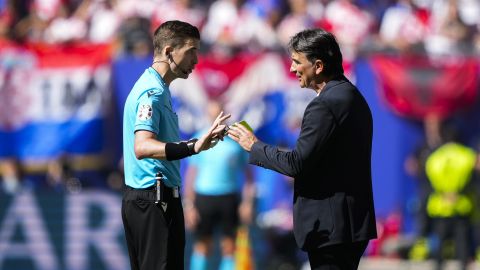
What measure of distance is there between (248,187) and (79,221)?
2.06 meters

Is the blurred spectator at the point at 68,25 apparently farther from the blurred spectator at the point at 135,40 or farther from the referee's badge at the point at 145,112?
the referee's badge at the point at 145,112

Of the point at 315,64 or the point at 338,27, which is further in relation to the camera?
the point at 338,27

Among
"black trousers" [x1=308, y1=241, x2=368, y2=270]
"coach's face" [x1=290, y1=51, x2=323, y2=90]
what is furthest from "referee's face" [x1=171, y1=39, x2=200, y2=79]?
"black trousers" [x1=308, y1=241, x2=368, y2=270]

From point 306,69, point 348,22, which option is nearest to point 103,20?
point 348,22

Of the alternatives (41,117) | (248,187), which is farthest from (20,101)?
(248,187)

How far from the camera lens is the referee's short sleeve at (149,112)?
6289 mm

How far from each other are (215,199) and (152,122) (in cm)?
619

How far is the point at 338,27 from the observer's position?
595 inches

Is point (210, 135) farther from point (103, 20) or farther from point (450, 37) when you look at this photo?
point (103, 20)

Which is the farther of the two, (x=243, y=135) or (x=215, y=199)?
(x=215, y=199)

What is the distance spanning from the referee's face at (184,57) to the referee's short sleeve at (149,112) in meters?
0.28

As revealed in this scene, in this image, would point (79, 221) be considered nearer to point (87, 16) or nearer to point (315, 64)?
point (87, 16)

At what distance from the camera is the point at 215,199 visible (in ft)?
40.8

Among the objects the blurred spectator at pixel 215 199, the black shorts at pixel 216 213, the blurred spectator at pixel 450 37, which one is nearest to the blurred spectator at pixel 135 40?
the blurred spectator at pixel 215 199
